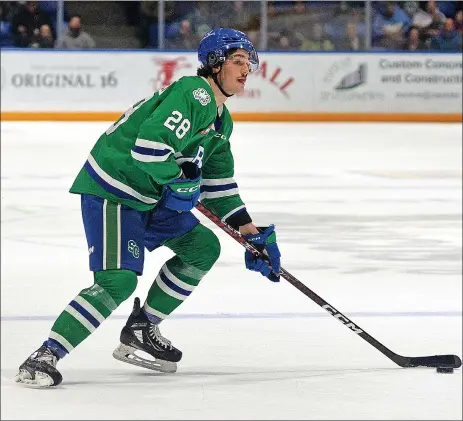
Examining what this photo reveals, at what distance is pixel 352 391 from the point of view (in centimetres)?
306

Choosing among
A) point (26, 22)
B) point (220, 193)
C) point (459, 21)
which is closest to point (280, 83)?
point (459, 21)

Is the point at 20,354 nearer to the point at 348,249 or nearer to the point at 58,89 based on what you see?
the point at 348,249

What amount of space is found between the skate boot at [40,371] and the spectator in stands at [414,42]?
10240mm

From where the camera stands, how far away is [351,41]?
41.9 ft

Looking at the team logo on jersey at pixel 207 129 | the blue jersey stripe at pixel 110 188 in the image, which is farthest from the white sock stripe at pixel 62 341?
the team logo on jersey at pixel 207 129

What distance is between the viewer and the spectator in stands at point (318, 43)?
502 inches

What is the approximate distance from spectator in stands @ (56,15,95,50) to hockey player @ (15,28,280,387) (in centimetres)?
937

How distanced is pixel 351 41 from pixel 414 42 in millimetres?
665

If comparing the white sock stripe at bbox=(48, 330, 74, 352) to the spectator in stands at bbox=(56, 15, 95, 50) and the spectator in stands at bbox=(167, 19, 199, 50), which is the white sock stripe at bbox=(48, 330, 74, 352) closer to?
the spectator in stands at bbox=(56, 15, 95, 50)

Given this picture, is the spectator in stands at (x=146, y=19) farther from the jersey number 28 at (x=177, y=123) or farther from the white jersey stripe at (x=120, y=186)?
the jersey number 28 at (x=177, y=123)

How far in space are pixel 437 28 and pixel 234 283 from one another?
29.1ft

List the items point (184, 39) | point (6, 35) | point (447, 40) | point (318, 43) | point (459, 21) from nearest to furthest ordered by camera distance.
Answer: point (6, 35) < point (184, 39) < point (318, 43) < point (447, 40) < point (459, 21)

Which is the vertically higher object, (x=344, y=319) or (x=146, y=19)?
(x=344, y=319)

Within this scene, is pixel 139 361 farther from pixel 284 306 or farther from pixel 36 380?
pixel 284 306
